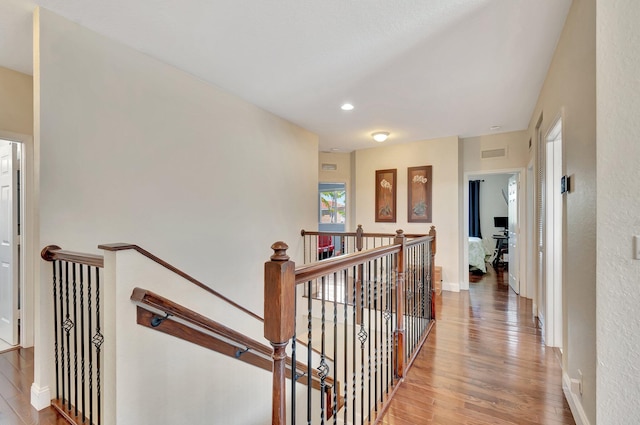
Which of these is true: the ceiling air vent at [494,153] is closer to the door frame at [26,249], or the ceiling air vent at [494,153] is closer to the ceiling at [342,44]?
the ceiling at [342,44]

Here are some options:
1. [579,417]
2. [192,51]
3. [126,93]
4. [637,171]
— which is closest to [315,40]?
[192,51]

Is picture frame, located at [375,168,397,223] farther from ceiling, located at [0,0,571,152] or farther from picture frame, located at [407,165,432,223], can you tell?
ceiling, located at [0,0,571,152]

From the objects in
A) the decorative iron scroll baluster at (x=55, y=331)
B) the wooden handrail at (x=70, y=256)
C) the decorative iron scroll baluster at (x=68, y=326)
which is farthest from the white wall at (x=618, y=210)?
the decorative iron scroll baluster at (x=55, y=331)

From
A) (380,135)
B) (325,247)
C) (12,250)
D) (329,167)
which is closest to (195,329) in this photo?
(12,250)

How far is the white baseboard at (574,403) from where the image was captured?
171cm

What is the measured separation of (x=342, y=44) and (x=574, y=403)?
3.05m

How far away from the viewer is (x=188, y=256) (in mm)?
2990

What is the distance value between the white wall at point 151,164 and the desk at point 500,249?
20.3ft

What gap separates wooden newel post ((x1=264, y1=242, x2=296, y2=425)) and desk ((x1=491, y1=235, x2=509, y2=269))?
8004mm

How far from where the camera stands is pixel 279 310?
1045mm

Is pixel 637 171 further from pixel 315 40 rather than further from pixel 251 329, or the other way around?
pixel 251 329

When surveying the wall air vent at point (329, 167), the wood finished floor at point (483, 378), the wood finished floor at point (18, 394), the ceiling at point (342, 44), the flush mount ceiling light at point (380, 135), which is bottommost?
the wood finished floor at point (18, 394)

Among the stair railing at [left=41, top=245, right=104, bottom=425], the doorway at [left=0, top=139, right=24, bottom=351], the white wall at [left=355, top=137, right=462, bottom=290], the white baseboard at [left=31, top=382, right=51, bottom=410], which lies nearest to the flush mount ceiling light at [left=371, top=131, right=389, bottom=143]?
the white wall at [left=355, top=137, right=462, bottom=290]

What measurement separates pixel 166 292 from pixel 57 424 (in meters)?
0.99
